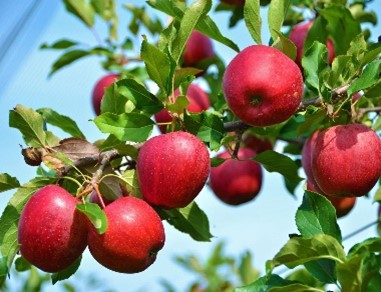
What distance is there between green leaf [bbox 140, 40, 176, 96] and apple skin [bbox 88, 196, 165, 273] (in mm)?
274

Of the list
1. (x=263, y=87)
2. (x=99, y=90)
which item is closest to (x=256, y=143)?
(x=99, y=90)

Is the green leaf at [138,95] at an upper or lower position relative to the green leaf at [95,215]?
upper

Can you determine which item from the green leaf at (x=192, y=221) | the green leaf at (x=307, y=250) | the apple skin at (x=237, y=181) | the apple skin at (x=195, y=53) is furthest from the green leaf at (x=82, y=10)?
A: the green leaf at (x=307, y=250)

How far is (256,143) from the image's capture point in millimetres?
2775

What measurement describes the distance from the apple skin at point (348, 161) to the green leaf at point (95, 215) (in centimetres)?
47

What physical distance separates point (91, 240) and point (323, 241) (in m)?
0.45

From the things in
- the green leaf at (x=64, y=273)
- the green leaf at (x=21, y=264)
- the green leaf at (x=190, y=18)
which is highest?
the green leaf at (x=190, y=18)

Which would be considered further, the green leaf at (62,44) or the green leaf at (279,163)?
the green leaf at (62,44)

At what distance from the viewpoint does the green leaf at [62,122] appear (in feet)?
6.80

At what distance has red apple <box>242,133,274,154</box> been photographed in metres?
2.76

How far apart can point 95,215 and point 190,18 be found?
1.59 feet

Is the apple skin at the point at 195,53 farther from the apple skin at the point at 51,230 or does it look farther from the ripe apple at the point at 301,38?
the apple skin at the point at 51,230

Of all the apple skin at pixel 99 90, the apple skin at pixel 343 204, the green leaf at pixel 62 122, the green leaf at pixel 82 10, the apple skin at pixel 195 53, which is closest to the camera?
the green leaf at pixel 62 122

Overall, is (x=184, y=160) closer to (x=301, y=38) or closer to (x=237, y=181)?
(x=301, y=38)
